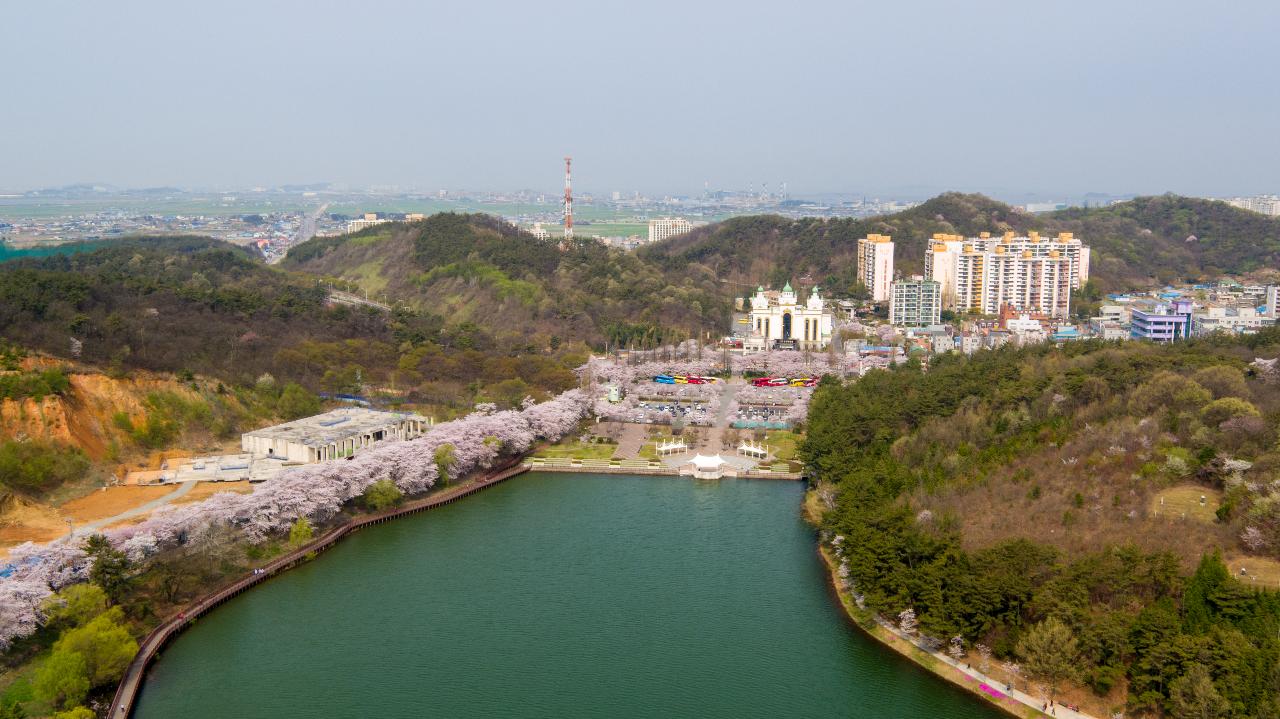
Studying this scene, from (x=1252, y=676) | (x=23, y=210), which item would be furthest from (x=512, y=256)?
(x=23, y=210)

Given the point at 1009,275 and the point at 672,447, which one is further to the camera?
the point at 1009,275

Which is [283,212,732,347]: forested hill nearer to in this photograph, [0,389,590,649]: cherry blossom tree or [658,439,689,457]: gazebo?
[0,389,590,649]: cherry blossom tree

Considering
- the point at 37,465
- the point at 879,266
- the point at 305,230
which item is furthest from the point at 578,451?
the point at 305,230

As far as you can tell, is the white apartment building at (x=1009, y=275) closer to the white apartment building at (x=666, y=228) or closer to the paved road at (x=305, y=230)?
the white apartment building at (x=666, y=228)

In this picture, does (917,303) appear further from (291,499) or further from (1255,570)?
(291,499)

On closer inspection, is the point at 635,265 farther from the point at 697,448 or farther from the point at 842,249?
the point at 697,448
